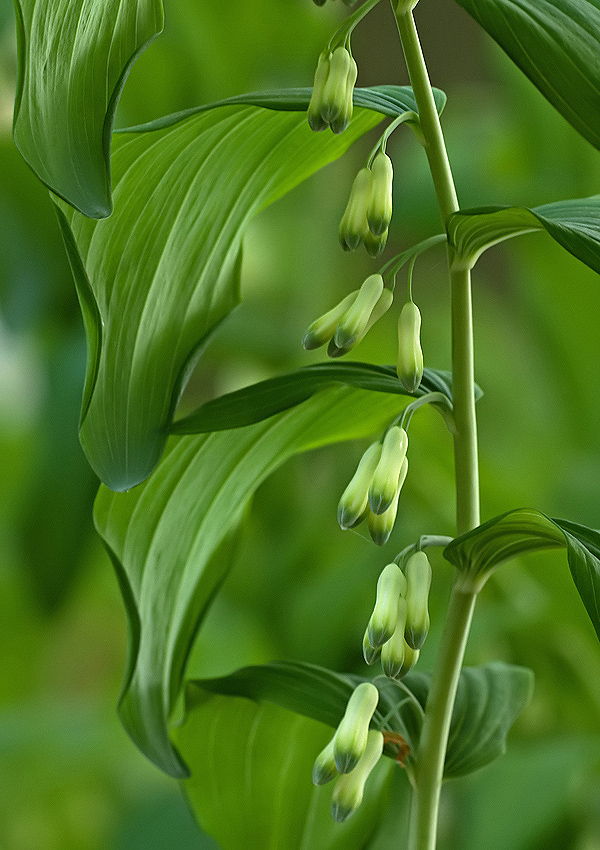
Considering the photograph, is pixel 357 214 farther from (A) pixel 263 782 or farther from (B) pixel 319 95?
(A) pixel 263 782

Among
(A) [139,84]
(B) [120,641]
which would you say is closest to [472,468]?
(A) [139,84]

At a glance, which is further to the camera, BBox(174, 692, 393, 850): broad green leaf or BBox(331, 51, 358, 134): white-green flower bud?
BBox(174, 692, 393, 850): broad green leaf

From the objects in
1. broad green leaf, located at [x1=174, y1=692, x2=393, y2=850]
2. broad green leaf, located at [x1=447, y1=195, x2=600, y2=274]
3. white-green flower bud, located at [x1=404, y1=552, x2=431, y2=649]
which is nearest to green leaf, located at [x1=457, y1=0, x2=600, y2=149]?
broad green leaf, located at [x1=447, y1=195, x2=600, y2=274]

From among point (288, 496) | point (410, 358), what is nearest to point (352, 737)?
point (410, 358)

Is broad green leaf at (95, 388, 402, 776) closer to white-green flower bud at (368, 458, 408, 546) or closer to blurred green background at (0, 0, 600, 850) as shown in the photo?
white-green flower bud at (368, 458, 408, 546)

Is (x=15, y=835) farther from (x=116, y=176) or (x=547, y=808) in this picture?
(x=116, y=176)
